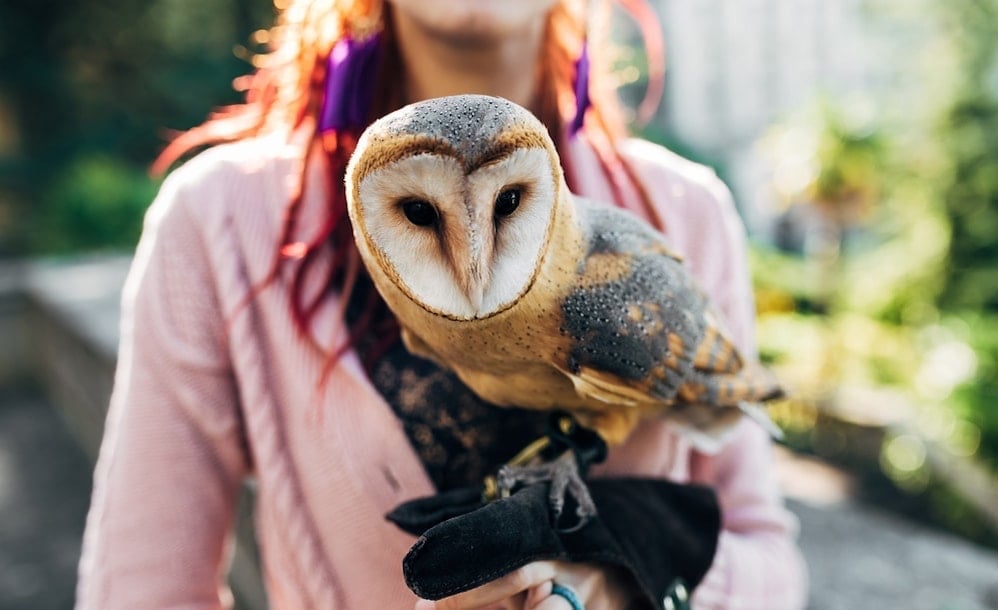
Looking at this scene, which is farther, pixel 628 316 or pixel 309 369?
pixel 309 369

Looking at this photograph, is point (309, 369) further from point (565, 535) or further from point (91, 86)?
point (91, 86)

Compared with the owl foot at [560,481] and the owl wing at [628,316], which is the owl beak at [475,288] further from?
the owl foot at [560,481]

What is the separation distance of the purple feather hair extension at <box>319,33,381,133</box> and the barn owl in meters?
0.22

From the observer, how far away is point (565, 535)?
694mm

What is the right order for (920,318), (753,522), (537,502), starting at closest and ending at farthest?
(537,502)
(753,522)
(920,318)

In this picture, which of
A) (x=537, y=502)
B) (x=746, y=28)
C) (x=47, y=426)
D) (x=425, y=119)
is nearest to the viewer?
(x=425, y=119)

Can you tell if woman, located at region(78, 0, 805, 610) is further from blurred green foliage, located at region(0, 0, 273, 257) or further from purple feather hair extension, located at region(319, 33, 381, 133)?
blurred green foliage, located at region(0, 0, 273, 257)

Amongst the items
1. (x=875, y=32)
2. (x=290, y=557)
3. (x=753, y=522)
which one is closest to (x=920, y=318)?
(x=875, y=32)

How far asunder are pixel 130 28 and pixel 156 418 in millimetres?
12767

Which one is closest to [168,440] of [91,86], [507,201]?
[507,201]

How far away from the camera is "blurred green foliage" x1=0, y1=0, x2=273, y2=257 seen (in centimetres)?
1122

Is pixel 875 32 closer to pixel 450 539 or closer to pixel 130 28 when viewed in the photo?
pixel 450 539

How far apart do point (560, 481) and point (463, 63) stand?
0.45 metres

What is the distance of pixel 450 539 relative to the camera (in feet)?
2.03
